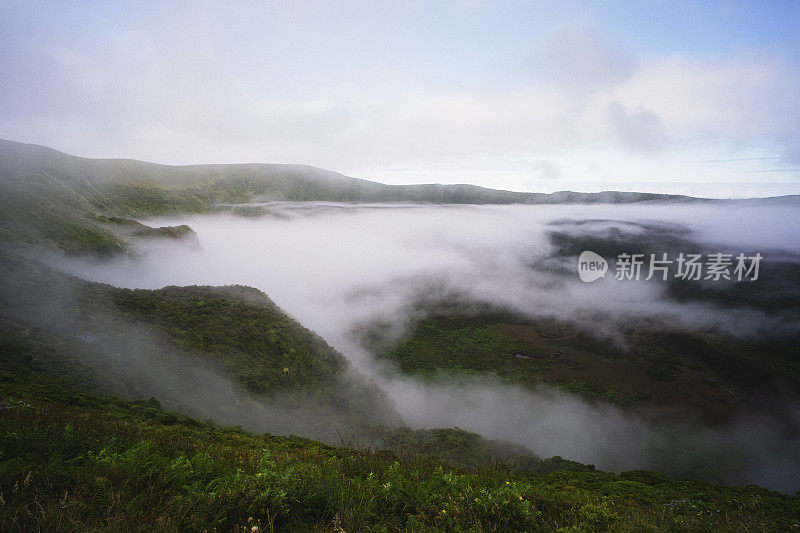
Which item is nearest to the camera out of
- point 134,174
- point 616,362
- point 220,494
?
point 220,494

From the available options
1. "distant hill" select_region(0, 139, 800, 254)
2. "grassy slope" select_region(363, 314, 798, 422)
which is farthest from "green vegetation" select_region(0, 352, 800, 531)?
"grassy slope" select_region(363, 314, 798, 422)

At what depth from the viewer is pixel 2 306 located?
19.9 meters

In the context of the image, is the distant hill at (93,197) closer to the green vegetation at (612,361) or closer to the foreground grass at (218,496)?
the foreground grass at (218,496)

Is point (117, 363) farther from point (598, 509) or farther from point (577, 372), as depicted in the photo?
point (577, 372)

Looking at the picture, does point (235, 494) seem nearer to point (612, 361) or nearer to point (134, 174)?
point (612, 361)

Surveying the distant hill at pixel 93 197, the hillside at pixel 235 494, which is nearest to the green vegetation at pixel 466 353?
the distant hill at pixel 93 197

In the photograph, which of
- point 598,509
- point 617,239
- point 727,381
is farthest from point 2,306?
point 617,239

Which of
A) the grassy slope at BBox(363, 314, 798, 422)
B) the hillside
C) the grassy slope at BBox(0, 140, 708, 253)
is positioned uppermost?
the grassy slope at BBox(0, 140, 708, 253)

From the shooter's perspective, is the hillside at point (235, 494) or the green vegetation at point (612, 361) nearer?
the hillside at point (235, 494)

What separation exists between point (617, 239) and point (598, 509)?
701ft

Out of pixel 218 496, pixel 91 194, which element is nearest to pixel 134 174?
pixel 91 194

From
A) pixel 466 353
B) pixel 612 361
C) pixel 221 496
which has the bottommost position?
pixel 612 361

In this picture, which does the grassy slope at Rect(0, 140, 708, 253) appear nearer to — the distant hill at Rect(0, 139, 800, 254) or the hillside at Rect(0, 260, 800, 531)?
the distant hill at Rect(0, 139, 800, 254)

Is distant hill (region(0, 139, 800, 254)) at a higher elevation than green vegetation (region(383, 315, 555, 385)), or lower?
higher
